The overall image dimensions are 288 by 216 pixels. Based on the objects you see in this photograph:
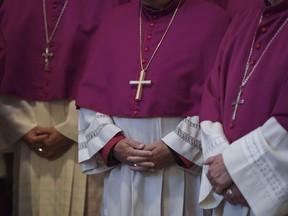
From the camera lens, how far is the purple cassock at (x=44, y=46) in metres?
2.85

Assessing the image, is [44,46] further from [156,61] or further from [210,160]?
[210,160]

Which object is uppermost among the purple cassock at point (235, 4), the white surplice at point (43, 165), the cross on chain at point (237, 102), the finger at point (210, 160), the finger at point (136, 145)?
the purple cassock at point (235, 4)

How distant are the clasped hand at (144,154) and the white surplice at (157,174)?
0.05 m

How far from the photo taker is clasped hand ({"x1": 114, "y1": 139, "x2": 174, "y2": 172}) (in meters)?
2.29

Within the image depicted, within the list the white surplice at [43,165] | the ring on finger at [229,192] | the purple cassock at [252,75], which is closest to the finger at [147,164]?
the purple cassock at [252,75]

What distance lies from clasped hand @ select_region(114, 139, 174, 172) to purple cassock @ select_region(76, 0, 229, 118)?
151 millimetres

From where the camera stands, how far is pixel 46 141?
285cm

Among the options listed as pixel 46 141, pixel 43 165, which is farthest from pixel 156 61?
pixel 43 165

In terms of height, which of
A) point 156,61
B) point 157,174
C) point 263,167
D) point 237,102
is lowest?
point 157,174

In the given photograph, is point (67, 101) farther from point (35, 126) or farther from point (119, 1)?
point (119, 1)

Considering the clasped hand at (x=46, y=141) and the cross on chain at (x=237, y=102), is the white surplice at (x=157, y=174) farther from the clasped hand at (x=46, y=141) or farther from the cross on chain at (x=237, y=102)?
the clasped hand at (x=46, y=141)

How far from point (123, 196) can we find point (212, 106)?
0.69 meters

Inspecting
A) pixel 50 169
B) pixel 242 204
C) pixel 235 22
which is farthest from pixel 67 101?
pixel 242 204

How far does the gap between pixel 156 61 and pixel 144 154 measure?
0.49 m
